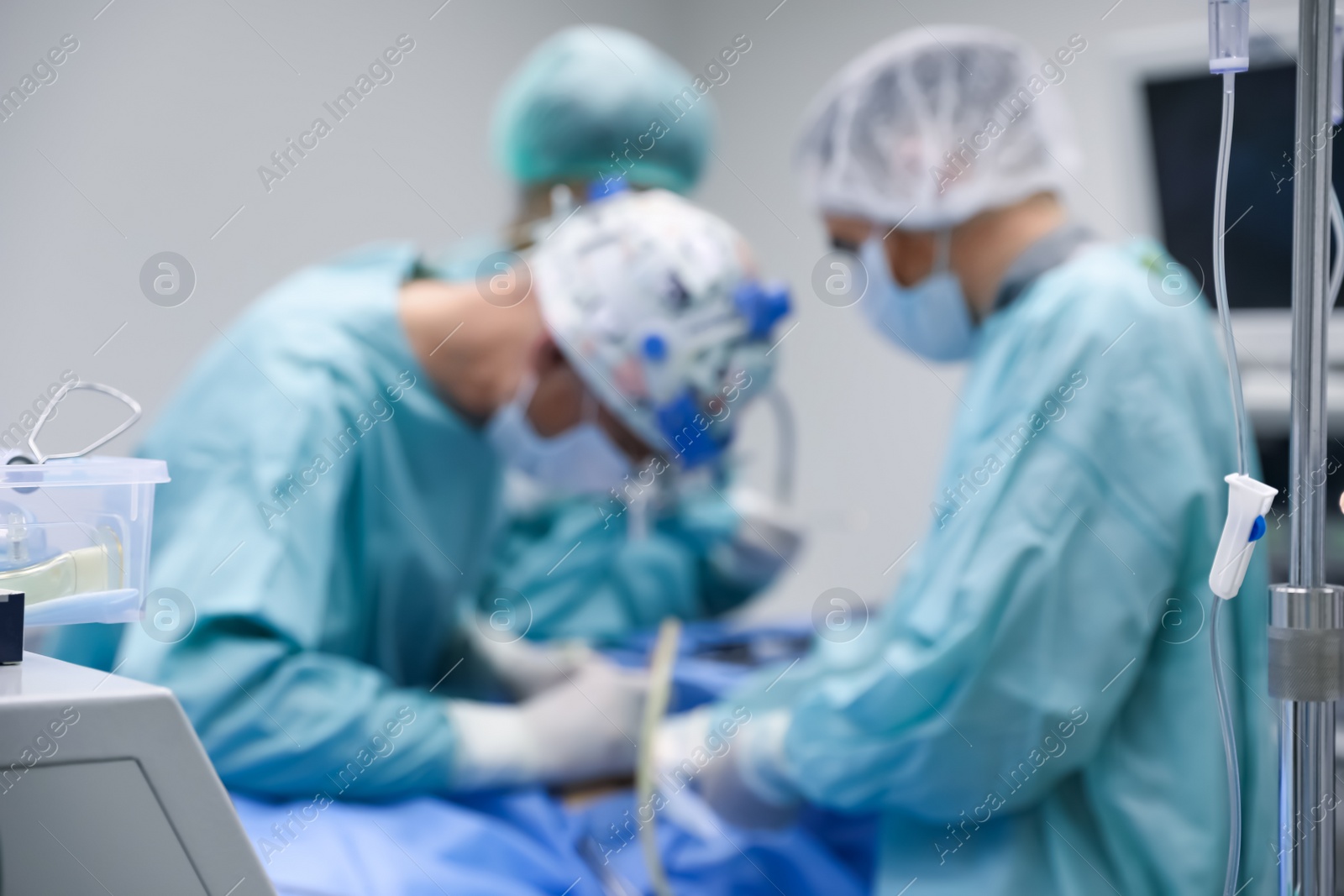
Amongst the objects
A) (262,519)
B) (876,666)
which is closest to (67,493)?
(262,519)

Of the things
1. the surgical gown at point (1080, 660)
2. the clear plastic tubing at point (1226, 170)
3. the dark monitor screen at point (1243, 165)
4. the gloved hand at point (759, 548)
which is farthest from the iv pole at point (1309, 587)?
the gloved hand at point (759, 548)

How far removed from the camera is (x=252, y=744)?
119 centimetres

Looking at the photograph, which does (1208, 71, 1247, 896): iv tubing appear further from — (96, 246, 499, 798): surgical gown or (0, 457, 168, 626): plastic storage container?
(96, 246, 499, 798): surgical gown

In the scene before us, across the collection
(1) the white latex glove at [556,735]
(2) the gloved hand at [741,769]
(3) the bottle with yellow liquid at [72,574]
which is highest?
(3) the bottle with yellow liquid at [72,574]

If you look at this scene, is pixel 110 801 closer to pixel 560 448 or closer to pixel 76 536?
pixel 76 536

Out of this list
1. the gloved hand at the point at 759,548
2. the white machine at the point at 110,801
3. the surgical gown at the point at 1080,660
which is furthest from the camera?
the gloved hand at the point at 759,548

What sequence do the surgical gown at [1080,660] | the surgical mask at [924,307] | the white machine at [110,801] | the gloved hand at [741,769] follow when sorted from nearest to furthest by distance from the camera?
1. the white machine at [110,801]
2. the surgical gown at [1080,660]
3. the gloved hand at [741,769]
4. the surgical mask at [924,307]

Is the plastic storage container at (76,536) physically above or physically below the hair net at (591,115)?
below

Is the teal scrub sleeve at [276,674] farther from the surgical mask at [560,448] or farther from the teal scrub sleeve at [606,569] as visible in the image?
the teal scrub sleeve at [606,569]

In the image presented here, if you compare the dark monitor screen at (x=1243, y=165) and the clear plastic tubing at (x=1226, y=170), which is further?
the dark monitor screen at (x=1243, y=165)

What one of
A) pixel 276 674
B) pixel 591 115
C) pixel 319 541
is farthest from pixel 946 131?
pixel 276 674

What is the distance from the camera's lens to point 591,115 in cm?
172

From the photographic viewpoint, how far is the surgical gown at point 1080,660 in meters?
1.12

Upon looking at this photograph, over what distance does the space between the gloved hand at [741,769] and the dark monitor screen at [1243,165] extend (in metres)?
1.13
